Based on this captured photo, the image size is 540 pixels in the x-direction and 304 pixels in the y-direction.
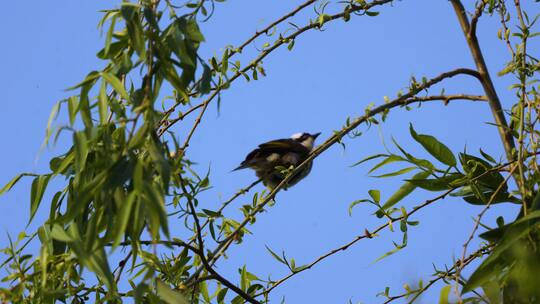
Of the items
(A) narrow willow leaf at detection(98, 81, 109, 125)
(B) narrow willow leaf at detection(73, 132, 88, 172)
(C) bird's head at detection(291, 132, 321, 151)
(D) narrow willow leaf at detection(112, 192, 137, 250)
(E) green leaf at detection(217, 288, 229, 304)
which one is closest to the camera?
(D) narrow willow leaf at detection(112, 192, 137, 250)

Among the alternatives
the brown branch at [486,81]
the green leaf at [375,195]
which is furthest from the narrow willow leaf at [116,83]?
the brown branch at [486,81]

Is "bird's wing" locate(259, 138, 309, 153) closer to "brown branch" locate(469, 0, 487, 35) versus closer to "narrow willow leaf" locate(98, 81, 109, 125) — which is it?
"brown branch" locate(469, 0, 487, 35)

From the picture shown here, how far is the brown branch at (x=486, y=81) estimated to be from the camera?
2.75 meters

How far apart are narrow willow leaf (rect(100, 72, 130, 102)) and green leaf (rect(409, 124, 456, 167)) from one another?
1.09 meters

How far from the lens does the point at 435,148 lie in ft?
9.55

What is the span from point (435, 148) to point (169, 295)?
3.51 feet

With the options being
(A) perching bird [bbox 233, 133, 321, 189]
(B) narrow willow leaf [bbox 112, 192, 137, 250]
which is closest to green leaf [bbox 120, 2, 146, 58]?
(B) narrow willow leaf [bbox 112, 192, 137, 250]

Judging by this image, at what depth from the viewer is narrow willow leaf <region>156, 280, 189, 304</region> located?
2322 mm

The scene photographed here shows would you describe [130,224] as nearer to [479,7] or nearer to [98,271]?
[98,271]

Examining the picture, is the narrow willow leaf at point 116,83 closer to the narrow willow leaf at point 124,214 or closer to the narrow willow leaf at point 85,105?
the narrow willow leaf at point 85,105

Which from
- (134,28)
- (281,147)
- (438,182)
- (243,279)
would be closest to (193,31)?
(134,28)

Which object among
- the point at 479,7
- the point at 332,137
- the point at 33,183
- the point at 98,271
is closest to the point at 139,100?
the point at 98,271

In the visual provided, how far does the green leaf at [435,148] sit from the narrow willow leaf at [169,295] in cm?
100

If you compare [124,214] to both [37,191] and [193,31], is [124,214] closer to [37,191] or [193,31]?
[193,31]
